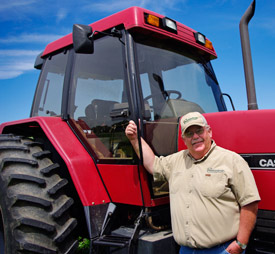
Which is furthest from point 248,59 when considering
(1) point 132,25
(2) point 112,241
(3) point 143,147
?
(2) point 112,241

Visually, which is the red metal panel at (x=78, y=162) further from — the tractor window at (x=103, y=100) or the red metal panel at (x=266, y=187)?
the red metal panel at (x=266, y=187)

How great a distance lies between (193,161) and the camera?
2.20 m

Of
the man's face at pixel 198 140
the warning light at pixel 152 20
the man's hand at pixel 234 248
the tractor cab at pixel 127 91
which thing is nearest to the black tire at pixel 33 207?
the tractor cab at pixel 127 91

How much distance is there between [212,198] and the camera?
77.7 inches

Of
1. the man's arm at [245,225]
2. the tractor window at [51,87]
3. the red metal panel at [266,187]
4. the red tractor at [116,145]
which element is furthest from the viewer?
the tractor window at [51,87]

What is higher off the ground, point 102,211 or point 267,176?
point 267,176

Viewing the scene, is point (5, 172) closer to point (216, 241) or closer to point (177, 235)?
point (177, 235)

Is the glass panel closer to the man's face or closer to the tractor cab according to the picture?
the tractor cab

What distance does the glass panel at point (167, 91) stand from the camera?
2512 mm

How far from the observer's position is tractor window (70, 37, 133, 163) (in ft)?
8.38

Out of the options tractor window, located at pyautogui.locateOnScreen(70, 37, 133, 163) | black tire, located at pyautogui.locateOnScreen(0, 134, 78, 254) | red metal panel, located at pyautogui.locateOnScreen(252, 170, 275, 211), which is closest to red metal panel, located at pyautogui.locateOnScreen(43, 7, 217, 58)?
tractor window, located at pyautogui.locateOnScreen(70, 37, 133, 163)

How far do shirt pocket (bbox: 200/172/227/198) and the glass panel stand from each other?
453 millimetres

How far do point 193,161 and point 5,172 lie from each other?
146 centimetres

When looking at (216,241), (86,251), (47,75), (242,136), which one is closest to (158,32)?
(242,136)
